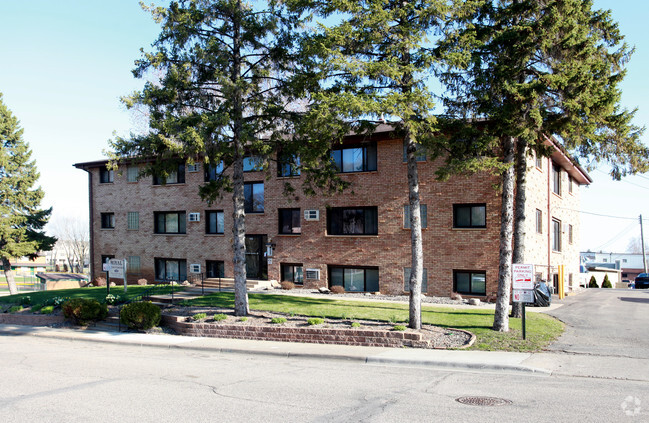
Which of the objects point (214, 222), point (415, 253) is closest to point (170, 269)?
point (214, 222)

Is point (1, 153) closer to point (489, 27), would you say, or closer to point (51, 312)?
point (51, 312)

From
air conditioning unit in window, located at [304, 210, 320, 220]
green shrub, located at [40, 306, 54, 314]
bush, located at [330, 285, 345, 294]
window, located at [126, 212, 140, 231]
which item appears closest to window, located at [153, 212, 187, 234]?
window, located at [126, 212, 140, 231]

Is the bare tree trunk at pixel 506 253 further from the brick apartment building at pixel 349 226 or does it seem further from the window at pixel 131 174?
the window at pixel 131 174

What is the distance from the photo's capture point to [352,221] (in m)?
26.2

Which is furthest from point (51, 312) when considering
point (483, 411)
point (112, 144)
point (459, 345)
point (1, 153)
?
point (1, 153)

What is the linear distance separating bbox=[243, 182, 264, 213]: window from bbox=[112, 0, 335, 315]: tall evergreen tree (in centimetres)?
1091

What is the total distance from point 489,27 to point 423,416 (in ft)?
38.1

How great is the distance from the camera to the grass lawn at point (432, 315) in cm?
1360

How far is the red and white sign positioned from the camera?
1359cm

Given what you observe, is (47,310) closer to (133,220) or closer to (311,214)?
(311,214)

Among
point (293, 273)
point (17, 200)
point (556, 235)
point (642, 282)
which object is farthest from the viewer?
point (642, 282)

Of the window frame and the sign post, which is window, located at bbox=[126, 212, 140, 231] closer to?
the window frame

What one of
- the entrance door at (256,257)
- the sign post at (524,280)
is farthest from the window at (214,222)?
the sign post at (524,280)

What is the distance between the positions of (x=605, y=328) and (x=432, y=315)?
5.17 m
